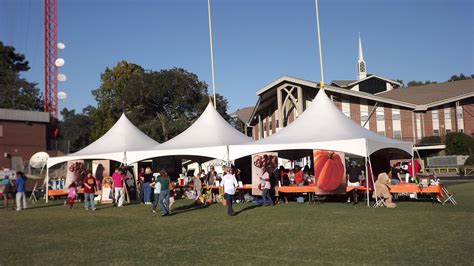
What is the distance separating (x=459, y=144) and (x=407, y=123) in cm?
538

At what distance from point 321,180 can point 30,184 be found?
24.8 meters

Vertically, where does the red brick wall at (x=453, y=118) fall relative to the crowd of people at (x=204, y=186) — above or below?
above

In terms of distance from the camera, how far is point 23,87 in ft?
185

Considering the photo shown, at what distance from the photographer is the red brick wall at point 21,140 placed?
35.3 metres

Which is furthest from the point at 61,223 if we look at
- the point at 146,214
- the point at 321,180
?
the point at 321,180

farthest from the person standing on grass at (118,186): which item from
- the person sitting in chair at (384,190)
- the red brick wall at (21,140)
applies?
the red brick wall at (21,140)

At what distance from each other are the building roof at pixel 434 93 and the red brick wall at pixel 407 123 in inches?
45.1

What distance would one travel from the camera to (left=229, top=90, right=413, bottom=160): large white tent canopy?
52.0 ft

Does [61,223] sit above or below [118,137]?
below

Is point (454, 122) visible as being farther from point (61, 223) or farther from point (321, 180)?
point (61, 223)

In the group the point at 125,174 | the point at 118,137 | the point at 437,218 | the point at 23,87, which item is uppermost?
the point at 23,87

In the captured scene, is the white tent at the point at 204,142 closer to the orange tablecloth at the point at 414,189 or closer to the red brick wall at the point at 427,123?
the orange tablecloth at the point at 414,189

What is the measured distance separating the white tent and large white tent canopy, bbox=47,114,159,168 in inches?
60.9

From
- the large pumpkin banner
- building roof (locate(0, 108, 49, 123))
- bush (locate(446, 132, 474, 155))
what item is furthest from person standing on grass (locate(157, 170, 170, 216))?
bush (locate(446, 132, 474, 155))
